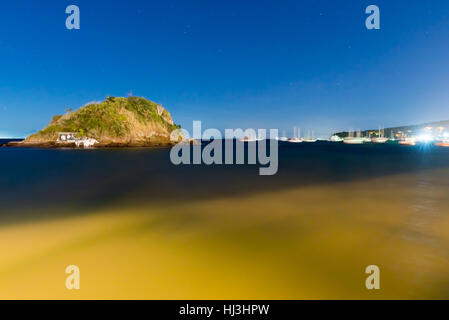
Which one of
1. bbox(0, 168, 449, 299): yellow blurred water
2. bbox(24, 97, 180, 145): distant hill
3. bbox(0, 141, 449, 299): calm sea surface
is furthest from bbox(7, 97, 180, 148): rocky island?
bbox(0, 168, 449, 299): yellow blurred water

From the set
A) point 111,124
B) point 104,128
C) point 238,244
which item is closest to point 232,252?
point 238,244

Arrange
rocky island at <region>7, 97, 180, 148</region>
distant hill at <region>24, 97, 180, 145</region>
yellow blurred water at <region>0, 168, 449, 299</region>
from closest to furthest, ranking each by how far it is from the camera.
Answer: yellow blurred water at <region>0, 168, 449, 299</region>
rocky island at <region>7, 97, 180, 148</region>
distant hill at <region>24, 97, 180, 145</region>

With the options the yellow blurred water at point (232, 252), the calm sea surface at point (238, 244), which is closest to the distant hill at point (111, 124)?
the calm sea surface at point (238, 244)

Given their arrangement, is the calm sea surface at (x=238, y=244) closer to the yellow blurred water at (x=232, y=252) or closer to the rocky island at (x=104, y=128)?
the yellow blurred water at (x=232, y=252)

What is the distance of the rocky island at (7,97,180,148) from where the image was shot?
80306mm

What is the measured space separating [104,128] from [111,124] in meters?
3.07

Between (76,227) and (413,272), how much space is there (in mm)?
10516

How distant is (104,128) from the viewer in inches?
3310

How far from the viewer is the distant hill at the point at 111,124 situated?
82.8 meters

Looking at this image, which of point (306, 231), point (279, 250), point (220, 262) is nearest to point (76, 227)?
point (220, 262)

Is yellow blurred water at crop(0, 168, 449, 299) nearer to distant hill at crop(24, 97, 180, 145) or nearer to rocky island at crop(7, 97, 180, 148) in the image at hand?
rocky island at crop(7, 97, 180, 148)

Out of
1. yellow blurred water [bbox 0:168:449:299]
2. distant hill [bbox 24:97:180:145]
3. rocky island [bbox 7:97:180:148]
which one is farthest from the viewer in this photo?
distant hill [bbox 24:97:180:145]

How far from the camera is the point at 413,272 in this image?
17.1 ft
